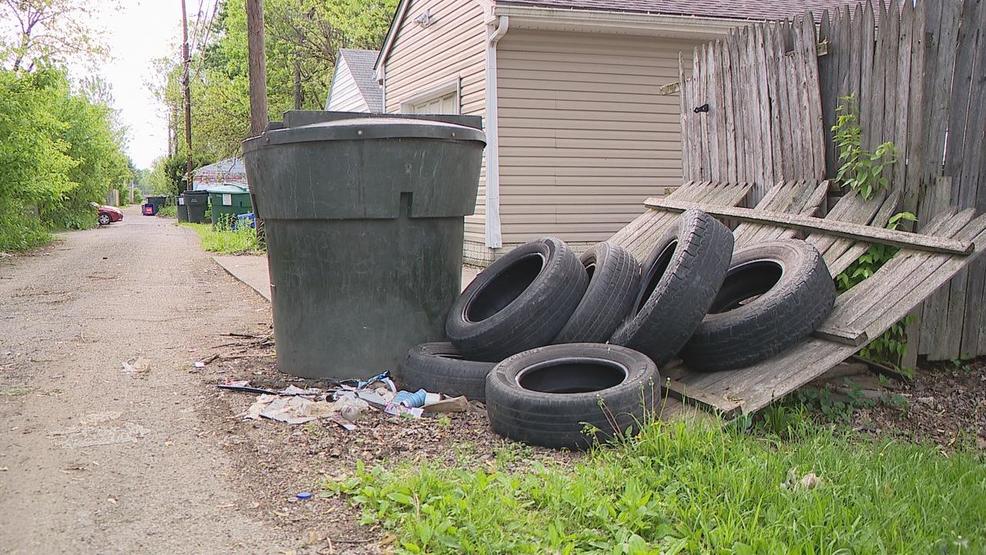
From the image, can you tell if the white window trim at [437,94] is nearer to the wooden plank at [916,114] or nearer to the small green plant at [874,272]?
the wooden plank at [916,114]

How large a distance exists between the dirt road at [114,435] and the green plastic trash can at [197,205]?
24.7 meters

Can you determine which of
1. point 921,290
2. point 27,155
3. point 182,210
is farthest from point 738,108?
point 182,210

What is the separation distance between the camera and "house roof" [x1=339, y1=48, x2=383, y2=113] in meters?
19.2

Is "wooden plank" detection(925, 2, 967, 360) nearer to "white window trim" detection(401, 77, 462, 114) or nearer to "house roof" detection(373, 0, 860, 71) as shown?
"house roof" detection(373, 0, 860, 71)

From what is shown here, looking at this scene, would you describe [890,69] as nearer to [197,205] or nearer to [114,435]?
Result: [114,435]

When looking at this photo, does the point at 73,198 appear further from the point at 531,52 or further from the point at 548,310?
the point at 548,310

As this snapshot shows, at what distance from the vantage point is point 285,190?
177 inches

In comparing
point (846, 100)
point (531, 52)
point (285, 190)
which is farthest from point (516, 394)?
point (531, 52)

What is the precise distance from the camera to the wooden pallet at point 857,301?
3.74 meters

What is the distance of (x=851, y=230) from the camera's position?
4.51 m

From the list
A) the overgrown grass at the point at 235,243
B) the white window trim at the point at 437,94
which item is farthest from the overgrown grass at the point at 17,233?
the white window trim at the point at 437,94

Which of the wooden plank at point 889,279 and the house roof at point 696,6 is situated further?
the house roof at point 696,6

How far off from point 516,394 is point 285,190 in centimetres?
200

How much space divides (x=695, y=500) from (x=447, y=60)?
392 inches
